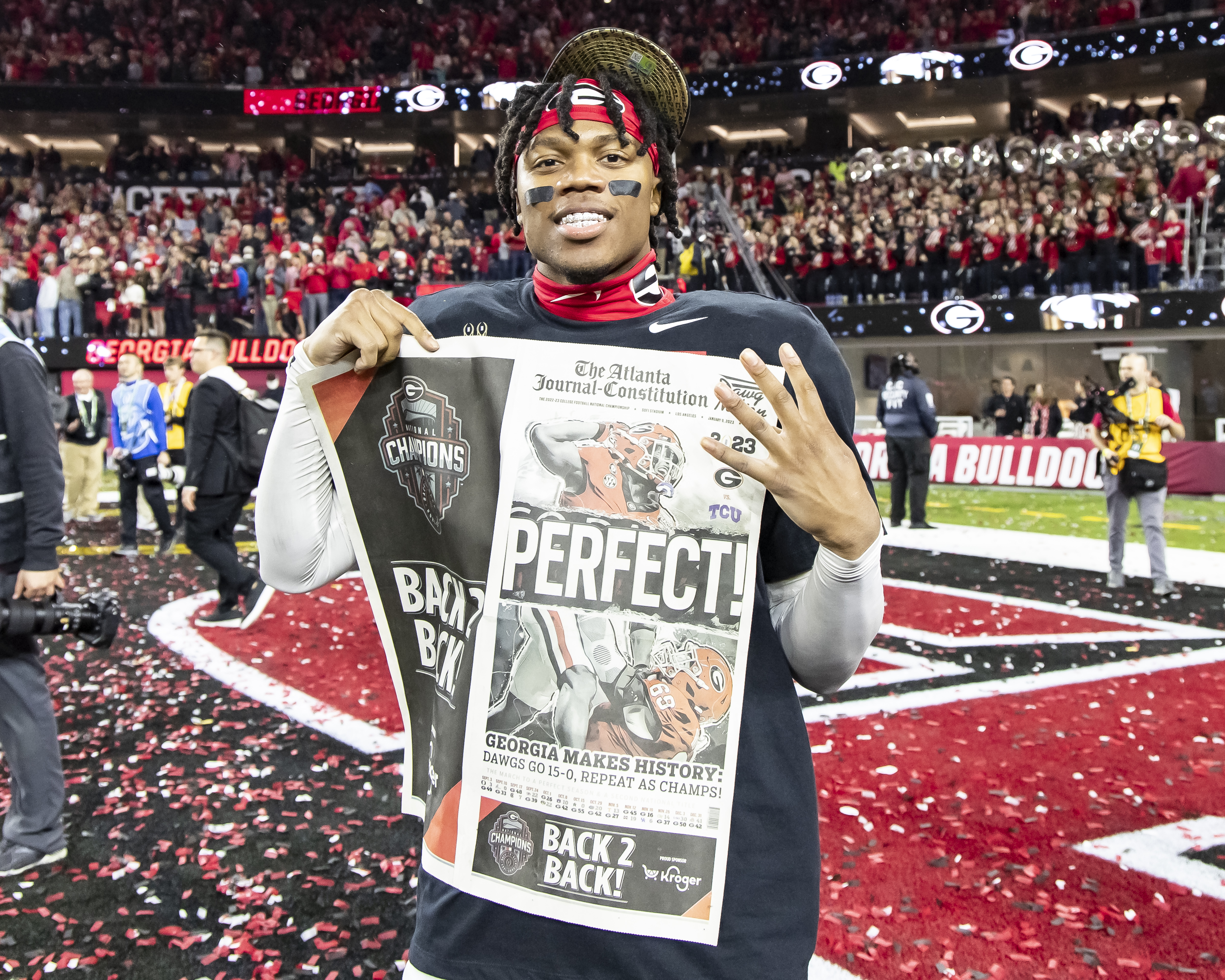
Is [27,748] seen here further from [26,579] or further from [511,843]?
[511,843]

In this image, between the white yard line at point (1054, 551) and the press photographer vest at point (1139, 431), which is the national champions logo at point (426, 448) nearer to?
the press photographer vest at point (1139, 431)

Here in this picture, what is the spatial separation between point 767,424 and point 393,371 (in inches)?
24.2

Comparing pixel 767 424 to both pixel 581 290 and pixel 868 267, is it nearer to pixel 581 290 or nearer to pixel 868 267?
pixel 581 290

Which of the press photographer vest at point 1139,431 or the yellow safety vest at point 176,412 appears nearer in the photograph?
the press photographer vest at point 1139,431

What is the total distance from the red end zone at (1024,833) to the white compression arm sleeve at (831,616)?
189cm

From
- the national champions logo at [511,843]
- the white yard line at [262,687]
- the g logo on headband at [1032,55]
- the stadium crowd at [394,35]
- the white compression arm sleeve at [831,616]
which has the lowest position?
the white yard line at [262,687]

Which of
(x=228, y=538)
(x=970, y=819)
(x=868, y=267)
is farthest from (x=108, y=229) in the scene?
(x=970, y=819)

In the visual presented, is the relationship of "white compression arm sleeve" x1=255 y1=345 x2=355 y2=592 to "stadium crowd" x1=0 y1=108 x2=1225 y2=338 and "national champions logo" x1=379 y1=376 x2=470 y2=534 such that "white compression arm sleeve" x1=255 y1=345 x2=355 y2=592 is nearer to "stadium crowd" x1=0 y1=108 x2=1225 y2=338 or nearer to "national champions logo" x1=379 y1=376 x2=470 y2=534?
"national champions logo" x1=379 y1=376 x2=470 y2=534

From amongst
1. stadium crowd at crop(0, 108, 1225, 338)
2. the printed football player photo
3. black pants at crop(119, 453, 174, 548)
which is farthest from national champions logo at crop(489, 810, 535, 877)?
stadium crowd at crop(0, 108, 1225, 338)

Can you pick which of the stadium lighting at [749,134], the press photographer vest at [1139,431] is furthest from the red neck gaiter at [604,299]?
the stadium lighting at [749,134]

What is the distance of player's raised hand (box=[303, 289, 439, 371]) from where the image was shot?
1.61 m

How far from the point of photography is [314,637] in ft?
24.5

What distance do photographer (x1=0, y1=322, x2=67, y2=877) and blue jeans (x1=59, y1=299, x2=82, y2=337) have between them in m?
22.3

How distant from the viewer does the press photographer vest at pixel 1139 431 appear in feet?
28.6
